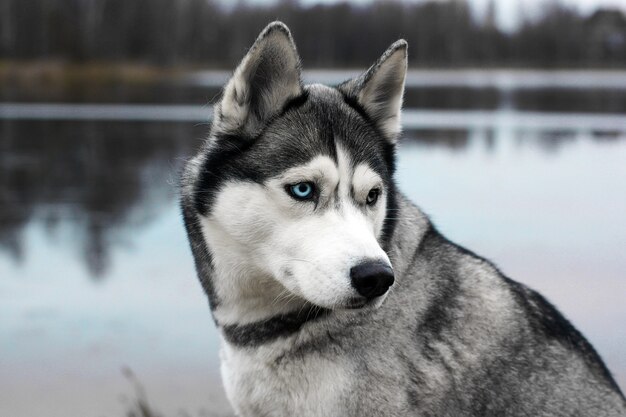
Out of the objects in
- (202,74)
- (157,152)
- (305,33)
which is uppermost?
(157,152)

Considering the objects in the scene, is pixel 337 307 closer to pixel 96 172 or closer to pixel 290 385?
pixel 290 385

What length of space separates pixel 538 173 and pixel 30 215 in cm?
1059

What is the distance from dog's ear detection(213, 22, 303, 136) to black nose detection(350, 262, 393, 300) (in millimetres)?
874

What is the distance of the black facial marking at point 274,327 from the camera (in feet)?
13.4

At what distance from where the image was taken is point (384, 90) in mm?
4273

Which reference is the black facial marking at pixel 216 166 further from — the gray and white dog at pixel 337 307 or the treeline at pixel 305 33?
the treeline at pixel 305 33

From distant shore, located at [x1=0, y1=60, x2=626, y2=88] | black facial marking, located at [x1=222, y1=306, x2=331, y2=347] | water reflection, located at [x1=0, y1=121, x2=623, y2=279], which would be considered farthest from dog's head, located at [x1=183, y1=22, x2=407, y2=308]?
distant shore, located at [x1=0, y1=60, x2=626, y2=88]

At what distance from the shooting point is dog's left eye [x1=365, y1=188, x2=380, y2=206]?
3.99m

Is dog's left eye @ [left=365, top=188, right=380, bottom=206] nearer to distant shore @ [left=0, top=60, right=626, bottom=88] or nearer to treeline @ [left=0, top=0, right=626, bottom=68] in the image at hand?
distant shore @ [left=0, top=60, right=626, bottom=88]

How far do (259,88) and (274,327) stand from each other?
107 cm

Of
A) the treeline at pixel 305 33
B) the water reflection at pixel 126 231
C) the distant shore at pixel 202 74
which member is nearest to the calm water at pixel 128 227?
the water reflection at pixel 126 231

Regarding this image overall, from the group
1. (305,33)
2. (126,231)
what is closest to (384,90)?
(126,231)

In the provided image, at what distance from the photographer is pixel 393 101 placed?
428 cm

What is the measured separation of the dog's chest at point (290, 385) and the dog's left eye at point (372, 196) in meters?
0.70
